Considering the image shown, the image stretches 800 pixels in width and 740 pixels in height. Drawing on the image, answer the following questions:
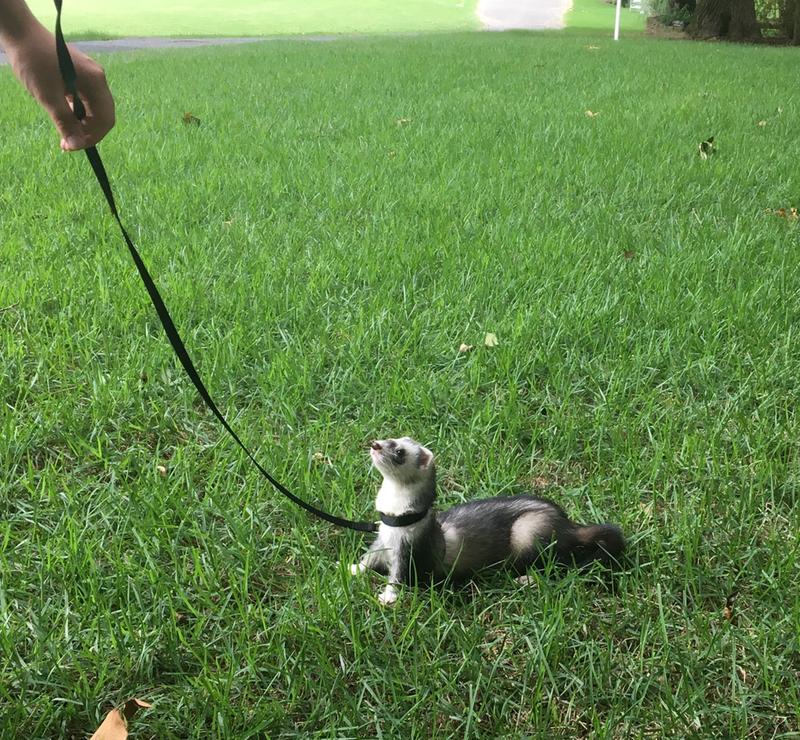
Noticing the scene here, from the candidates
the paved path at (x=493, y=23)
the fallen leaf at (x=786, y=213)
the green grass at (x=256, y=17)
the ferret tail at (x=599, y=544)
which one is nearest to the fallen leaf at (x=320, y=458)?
the ferret tail at (x=599, y=544)

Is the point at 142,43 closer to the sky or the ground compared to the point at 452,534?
closer to the sky

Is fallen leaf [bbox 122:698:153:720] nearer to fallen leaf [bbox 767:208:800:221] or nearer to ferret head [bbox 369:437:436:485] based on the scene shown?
ferret head [bbox 369:437:436:485]

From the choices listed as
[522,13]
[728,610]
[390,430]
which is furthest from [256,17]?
[728,610]

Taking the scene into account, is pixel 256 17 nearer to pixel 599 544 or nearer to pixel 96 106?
pixel 96 106

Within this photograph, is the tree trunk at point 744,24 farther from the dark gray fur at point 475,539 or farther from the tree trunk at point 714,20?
the dark gray fur at point 475,539

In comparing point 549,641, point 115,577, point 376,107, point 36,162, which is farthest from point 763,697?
point 376,107

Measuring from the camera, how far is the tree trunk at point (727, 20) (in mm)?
18500

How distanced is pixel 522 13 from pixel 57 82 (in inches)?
1447

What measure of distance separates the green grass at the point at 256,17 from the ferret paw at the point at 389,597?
20071mm

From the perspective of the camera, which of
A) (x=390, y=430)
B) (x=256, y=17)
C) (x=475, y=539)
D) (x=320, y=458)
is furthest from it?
(x=256, y=17)

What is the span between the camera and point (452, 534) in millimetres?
Answer: 1664

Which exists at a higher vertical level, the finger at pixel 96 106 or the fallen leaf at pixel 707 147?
the finger at pixel 96 106

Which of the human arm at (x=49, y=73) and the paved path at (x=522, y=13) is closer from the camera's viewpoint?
the human arm at (x=49, y=73)

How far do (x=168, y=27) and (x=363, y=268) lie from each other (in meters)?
23.8
